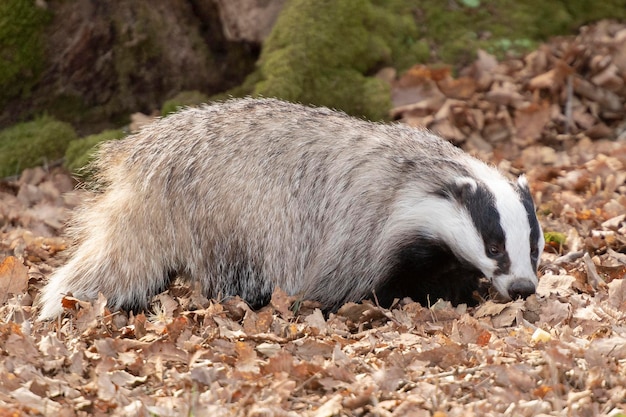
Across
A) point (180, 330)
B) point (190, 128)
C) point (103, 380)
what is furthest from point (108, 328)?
point (190, 128)

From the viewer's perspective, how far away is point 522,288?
16.0ft

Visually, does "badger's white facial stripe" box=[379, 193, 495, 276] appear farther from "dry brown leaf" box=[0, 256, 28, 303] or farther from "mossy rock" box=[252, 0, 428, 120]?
"mossy rock" box=[252, 0, 428, 120]

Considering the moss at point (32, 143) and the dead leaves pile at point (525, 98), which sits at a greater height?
the dead leaves pile at point (525, 98)

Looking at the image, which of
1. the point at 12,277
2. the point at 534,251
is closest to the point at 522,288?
the point at 534,251

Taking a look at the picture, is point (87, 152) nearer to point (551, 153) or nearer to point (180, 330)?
point (180, 330)

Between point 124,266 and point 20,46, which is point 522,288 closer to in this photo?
→ point 124,266

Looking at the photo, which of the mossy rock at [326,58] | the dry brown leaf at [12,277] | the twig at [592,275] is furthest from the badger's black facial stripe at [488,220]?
the mossy rock at [326,58]

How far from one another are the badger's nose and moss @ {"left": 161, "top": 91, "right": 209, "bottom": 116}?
151 inches

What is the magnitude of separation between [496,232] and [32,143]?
441cm

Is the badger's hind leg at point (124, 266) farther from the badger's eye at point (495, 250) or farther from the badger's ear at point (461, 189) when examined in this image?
the badger's eye at point (495, 250)

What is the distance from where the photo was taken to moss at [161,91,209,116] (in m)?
7.75

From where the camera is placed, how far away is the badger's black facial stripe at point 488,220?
4914 mm

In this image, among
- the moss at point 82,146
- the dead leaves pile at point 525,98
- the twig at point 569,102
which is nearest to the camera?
the moss at point 82,146

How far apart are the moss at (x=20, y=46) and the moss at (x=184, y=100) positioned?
1.17 m
